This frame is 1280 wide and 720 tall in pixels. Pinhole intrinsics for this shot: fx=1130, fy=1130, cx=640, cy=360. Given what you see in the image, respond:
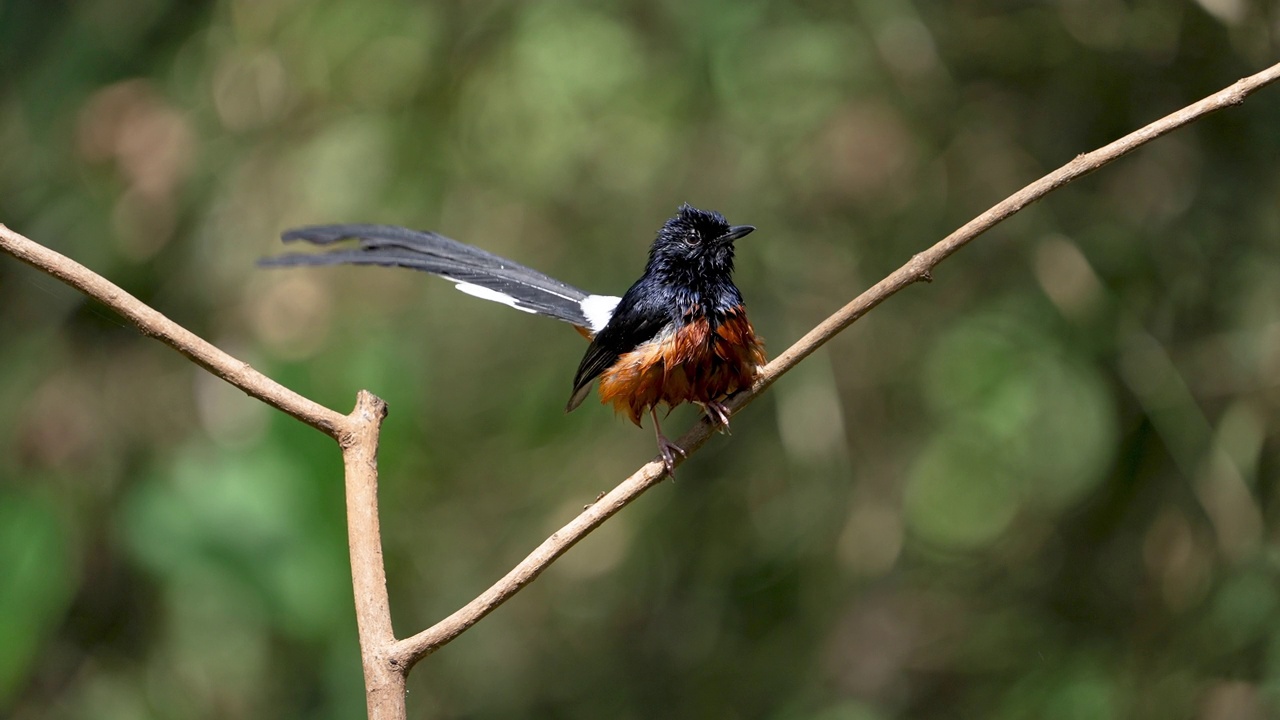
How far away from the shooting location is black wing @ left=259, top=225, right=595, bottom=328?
2.46m

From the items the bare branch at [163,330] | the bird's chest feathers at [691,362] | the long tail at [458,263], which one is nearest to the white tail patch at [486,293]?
the long tail at [458,263]

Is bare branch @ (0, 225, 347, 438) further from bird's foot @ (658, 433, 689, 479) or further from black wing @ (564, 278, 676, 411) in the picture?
black wing @ (564, 278, 676, 411)

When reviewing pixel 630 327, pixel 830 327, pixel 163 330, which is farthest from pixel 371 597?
pixel 630 327

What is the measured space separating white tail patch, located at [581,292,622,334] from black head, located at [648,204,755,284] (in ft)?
0.76

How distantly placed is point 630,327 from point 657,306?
0.28ft

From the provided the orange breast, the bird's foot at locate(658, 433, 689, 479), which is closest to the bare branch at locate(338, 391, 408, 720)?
the bird's foot at locate(658, 433, 689, 479)

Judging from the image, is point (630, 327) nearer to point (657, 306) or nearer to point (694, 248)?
point (657, 306)

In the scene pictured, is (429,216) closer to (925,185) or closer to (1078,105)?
(925,185)

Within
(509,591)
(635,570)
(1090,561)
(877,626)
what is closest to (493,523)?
(635,570)

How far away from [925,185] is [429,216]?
197 centimetres

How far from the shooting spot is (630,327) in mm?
Answer: 2773

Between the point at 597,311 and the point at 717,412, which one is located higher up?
the point at 597,311

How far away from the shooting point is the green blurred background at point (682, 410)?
3744 mm

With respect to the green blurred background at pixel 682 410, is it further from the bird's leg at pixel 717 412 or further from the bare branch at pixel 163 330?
the bare branch at pixel 163 330
